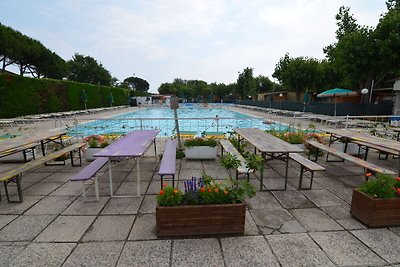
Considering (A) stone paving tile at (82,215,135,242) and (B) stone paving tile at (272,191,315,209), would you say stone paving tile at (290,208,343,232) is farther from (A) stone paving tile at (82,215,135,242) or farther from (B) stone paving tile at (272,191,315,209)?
Answer: (A) stone paving tile at (82,215,135,242)

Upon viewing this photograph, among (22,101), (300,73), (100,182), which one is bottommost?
(100,182)

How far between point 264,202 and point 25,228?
11.2 feet

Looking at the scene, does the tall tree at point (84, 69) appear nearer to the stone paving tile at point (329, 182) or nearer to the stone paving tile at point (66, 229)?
the stone paving tile at point (66, 229)

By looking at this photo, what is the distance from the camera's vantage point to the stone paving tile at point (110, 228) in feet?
8.43

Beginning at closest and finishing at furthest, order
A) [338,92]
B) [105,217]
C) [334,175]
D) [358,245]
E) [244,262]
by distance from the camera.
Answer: [244,262], [358,245], [105,217], [334,175], [338,92]

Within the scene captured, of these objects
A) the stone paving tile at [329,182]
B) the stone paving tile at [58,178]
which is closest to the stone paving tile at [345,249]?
the stone paving tile at [329,182]

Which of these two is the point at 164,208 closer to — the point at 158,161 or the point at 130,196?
the point at 130,196

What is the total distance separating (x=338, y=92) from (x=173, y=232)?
14.9 m

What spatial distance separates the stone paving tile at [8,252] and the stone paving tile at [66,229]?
201 mm

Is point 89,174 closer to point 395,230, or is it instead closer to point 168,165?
point 168,165

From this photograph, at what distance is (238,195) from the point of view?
2.61 metres

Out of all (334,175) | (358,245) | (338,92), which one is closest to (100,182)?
(358,245)

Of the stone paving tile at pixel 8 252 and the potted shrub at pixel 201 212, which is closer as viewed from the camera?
the stone paving tile at pixel 8 252

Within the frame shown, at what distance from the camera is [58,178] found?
14.9ft
